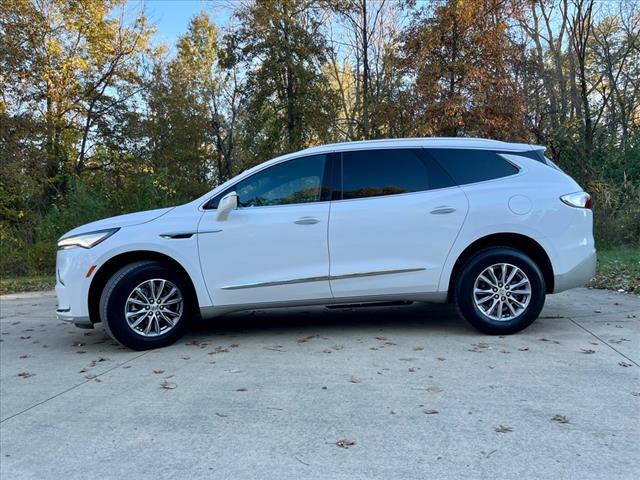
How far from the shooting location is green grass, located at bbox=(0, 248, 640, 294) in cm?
806

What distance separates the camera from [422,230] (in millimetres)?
5074

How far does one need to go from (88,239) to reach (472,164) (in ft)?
12.8

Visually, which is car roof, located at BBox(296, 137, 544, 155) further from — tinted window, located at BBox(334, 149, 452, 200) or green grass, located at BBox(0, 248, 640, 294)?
green grass, located at BBox(0, 248, 640, 294)

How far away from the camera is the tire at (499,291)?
5059 mm

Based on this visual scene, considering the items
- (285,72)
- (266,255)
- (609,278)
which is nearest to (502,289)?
(266,255)

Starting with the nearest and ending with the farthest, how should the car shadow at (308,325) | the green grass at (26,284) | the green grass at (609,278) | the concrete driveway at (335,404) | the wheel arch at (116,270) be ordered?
the concrete driveway at (335,404), the wheel arch at (116,270), the car shadow at (308,325), the green grass at (609,278), the green grass at (26,284)

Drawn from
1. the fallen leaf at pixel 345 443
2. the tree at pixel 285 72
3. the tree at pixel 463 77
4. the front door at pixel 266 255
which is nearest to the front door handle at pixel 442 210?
the front door at pixel 266 255

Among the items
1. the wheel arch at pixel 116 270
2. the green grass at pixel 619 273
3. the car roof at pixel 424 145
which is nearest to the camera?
the wheel arch at pixel 116 270

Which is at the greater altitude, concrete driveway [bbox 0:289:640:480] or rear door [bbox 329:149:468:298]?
rear door [bbox 329:149:468:298]

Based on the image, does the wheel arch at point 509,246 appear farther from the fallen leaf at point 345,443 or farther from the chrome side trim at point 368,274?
the fallen leaf at point 345,443

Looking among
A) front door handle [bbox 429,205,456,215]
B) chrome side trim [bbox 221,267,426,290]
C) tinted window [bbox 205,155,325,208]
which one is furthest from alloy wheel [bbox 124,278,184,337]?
front door handle [bbox 429,205,456,215]

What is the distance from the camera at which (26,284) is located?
38.0 ft

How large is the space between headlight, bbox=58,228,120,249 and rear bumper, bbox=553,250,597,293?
4.42 m

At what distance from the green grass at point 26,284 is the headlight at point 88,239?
22.6 feet
